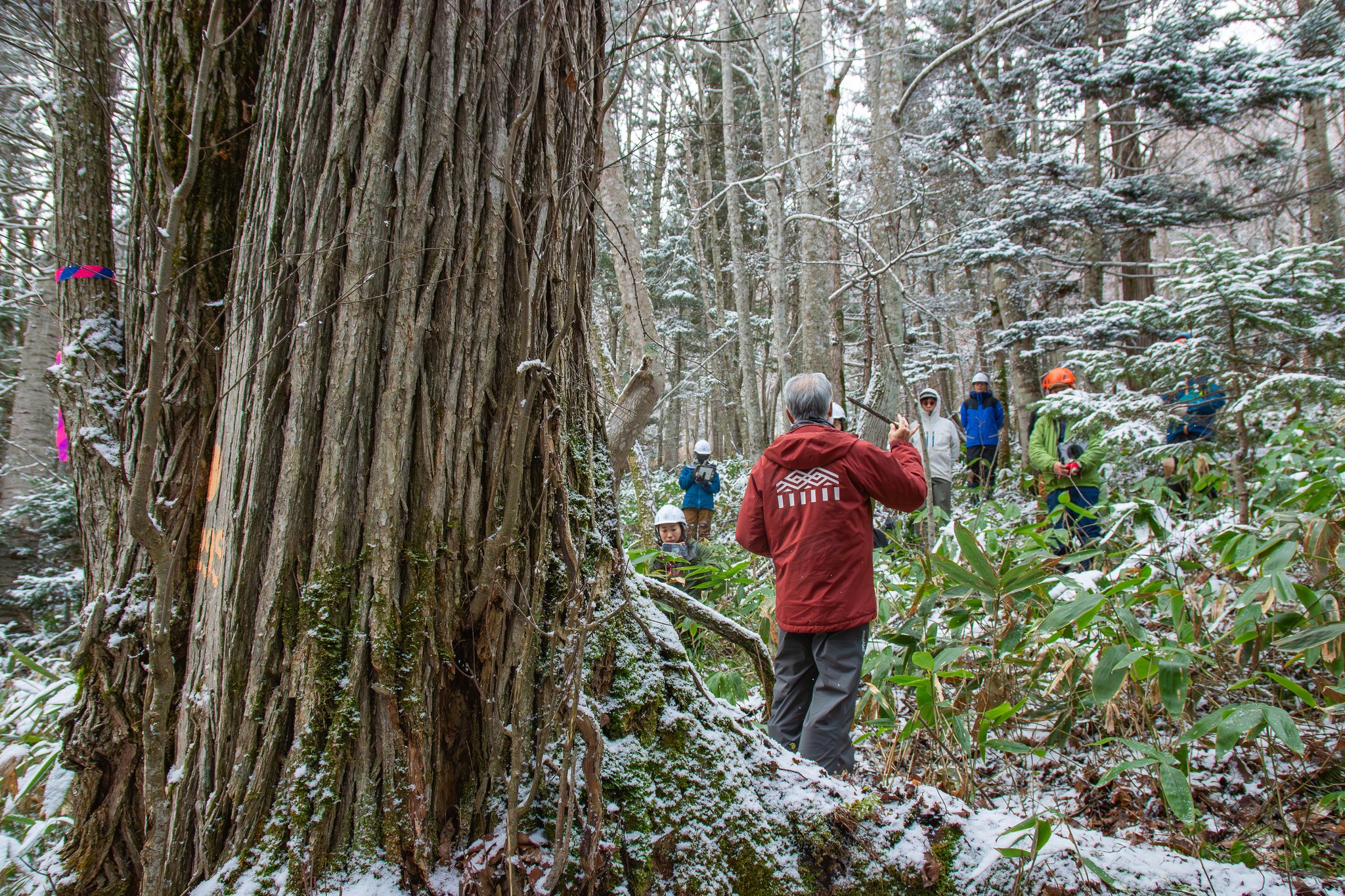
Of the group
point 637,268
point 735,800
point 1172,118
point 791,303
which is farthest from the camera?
point 791,303

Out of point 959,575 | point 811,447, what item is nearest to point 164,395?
point 811,447

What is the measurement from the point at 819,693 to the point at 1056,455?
404 cm

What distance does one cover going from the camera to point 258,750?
1.35m

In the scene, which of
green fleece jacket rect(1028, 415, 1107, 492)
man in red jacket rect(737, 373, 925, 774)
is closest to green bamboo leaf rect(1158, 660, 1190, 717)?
man in red jacket rect(737, 373, 925, 774)

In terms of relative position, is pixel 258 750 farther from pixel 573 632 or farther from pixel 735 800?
pixel 735 800

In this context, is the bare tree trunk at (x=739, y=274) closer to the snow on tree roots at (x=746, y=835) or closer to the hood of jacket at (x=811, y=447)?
the hood of jacket at (x=811, y=447)

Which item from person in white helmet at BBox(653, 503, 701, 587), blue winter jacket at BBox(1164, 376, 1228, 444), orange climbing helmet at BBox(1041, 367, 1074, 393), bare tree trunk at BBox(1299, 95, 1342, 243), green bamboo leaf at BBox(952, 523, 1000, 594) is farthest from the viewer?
bare tree trunk at BBox(1299, 95, 1342, 243)

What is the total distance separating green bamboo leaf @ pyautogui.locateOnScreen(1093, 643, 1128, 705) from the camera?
6.15ft

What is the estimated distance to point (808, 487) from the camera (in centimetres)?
276

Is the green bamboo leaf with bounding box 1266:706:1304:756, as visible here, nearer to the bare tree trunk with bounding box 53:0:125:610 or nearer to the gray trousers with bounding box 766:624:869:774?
the gray trousers with bounding box 766:624:869:774

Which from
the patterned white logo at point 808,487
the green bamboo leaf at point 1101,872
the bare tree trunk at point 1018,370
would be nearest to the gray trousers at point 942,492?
the bare tree trunk at point 1018,370

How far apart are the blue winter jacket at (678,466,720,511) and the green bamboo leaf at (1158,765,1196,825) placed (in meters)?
7.01

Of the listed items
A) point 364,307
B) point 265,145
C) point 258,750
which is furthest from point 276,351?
point 258,750

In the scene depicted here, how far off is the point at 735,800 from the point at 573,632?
26.2 inches
